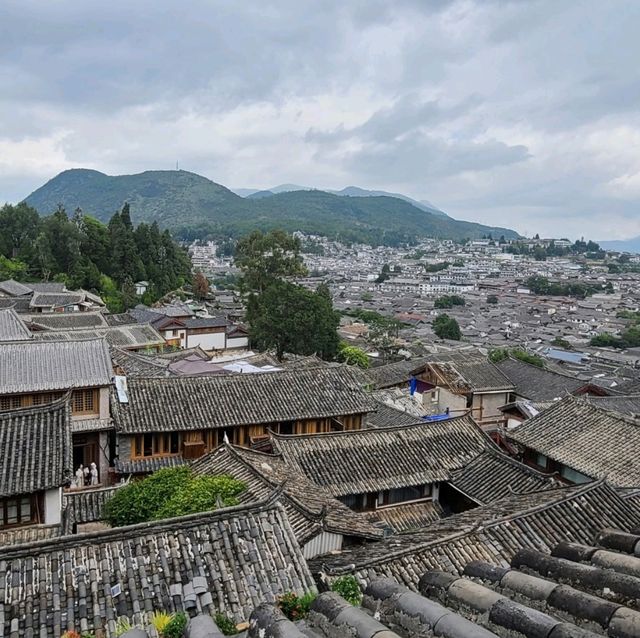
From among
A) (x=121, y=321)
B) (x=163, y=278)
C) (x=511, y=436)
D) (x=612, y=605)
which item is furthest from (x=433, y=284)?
(x=612, y=605)

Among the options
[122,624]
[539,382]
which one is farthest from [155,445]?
[539,382]

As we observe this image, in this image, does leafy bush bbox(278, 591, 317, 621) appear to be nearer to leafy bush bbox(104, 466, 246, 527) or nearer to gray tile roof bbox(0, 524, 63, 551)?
leafy bush bbox(104, 466, 246, 527)

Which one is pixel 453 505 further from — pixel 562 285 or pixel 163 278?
pixel 562 285

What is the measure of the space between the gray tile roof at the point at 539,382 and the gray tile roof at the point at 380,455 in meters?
18.1

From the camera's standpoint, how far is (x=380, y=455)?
19328mm

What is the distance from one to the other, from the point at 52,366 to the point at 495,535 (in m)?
17.7

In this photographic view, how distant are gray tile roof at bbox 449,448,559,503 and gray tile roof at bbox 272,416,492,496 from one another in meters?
0.58

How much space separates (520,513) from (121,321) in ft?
167

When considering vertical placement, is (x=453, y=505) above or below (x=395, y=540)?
below

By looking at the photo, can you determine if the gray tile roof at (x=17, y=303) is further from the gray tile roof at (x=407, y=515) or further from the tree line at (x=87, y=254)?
the gray tile roof at (x=407, y=515)

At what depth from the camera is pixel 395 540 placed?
13.1 meters

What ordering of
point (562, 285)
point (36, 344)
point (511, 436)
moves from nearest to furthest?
point (511, 436)
point (36, 344)
point (562, 285)

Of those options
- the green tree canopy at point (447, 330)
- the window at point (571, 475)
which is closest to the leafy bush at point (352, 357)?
the window at point (571, 475)

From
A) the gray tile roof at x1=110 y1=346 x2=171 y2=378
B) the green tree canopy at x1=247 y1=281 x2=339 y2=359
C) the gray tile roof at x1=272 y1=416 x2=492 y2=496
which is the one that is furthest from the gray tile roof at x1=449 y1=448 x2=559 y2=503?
the green tree canopy at x1=247 y1=281 x2=339 y2=359
